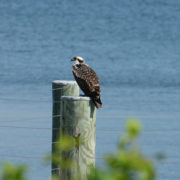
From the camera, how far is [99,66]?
66.5 ft

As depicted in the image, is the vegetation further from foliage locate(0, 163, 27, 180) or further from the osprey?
the osprey

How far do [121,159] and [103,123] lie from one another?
27.7 ft

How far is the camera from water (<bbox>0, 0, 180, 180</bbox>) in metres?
9.00

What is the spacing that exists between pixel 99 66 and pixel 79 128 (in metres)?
16.8

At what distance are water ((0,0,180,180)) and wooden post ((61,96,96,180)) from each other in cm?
98

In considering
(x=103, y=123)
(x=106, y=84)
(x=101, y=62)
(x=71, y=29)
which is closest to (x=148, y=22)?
(x=71, y=29)

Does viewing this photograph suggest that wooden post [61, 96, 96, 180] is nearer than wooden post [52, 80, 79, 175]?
Yes

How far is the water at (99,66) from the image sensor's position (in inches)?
354

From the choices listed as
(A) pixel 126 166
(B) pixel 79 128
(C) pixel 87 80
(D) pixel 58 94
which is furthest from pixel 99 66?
(A) pixel 126 166

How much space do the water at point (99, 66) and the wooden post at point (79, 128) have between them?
0.98 m

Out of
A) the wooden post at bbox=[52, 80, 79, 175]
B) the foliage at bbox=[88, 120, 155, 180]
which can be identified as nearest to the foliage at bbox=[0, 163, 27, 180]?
the foliage at bbox=[88, 120, 155, 180]

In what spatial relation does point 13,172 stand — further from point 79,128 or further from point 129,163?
point 79,128

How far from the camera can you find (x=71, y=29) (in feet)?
107

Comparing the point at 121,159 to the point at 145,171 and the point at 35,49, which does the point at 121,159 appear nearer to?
the point at 145,171
